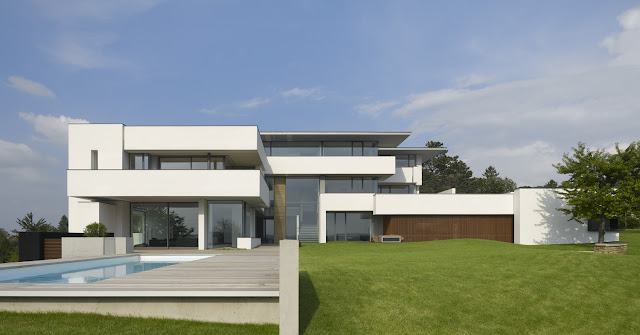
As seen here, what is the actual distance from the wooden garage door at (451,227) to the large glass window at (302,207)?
5870 millimetres

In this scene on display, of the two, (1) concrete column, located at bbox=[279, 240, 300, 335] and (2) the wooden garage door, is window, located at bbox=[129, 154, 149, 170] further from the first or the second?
(1) concrete column, located at bbox=[279, 240, 300, 335]

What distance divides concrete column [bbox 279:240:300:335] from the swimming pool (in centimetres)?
638

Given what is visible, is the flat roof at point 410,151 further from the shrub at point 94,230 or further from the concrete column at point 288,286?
the concrete column at point 288,286

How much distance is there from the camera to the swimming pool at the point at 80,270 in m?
12.4

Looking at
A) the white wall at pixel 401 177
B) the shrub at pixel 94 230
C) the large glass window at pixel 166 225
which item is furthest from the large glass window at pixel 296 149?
the shrub at pixel 94 230

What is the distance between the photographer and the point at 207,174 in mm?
23188

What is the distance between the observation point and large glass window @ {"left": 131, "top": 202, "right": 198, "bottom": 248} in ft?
81.9

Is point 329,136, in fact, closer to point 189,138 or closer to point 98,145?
point 189,138

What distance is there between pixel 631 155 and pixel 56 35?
32.1 metres

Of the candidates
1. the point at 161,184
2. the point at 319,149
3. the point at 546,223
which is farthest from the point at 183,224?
the point at 546,223

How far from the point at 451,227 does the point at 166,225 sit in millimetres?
18885

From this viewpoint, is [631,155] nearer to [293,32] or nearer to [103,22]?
[293,32]

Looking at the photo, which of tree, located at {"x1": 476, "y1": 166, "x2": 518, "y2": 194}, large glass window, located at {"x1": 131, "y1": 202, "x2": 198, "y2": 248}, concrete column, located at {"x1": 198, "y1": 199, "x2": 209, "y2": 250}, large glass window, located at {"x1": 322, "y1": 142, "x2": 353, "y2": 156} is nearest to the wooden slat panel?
large glass window, located at {"x1": 131, "y1": 202, "x2": 198, "y2": 248}

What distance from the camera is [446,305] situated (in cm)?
955
